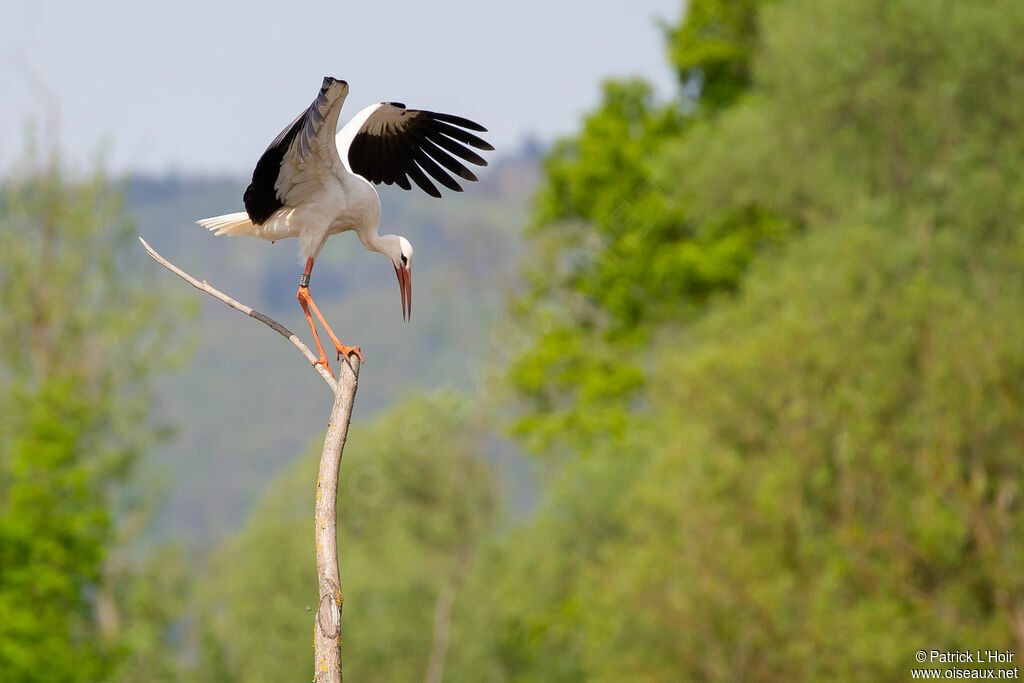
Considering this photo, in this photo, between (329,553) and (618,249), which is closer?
(329,553)

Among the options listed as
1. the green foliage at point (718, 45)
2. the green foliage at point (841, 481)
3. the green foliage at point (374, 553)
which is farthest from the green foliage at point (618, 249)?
the green foliage at point (374, 553)

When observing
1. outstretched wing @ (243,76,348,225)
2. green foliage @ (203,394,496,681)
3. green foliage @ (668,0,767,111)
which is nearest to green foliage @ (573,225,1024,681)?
green foliage @ (668,0,767,111)

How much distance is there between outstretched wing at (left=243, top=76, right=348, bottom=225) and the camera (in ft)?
23.8

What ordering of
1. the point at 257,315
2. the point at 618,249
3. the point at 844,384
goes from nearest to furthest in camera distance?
1. the point at 257,315
2. the point at 844,384
3. the point at 618,249

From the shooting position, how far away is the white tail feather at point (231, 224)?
26.2 ft

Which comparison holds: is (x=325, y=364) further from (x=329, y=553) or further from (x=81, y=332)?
(x=81, y=332)

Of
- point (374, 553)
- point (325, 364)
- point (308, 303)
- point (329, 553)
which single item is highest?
point (374, 553)

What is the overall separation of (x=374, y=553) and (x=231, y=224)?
3949 centimetres

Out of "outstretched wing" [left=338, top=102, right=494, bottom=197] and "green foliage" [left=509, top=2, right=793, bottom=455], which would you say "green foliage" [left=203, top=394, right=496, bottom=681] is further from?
"outstretched wing" [left=338, top=102, right=494, bottom=197]

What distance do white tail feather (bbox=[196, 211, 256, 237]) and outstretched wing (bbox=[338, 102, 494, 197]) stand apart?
50.0 inches

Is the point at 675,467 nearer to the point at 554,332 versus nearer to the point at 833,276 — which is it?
the point at 833,276

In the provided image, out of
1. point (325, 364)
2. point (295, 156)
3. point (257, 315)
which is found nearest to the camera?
point (257, 315)

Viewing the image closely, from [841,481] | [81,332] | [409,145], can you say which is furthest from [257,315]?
[81,332]

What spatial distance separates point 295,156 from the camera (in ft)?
24.2
